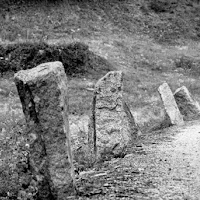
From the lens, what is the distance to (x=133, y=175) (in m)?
6.49

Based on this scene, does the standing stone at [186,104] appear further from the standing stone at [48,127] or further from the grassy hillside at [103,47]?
the standing stone at [48,127]

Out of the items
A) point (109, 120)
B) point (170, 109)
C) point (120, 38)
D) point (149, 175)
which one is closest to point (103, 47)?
point (120, 38)

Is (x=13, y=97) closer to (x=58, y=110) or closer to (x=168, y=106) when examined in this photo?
(x=168, y=106)

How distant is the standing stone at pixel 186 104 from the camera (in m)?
13.7

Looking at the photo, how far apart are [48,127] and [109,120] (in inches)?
119

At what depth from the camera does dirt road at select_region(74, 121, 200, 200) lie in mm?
5660

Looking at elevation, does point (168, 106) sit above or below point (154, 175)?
below

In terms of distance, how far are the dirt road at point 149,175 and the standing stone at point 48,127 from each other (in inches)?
16.1

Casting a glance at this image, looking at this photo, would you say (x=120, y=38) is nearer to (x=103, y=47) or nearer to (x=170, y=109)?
(x=103, y=47)

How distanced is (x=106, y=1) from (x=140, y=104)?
1568 centimetres

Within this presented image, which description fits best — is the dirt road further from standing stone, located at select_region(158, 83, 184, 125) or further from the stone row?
standing stone, located at select_region(158, 83, 184, 125)

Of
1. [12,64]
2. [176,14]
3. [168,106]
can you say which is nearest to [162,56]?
[176,14]

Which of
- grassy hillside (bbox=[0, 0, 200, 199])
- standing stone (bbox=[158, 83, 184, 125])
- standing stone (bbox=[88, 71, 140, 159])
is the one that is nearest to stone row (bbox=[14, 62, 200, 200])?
standing stone (bbox=[88, 71, 140, 159])

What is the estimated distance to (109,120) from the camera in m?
8.02
